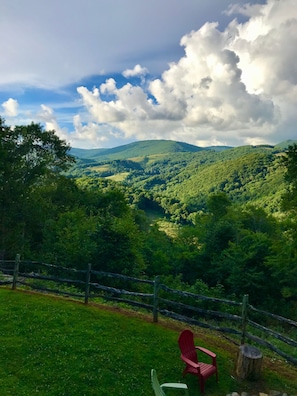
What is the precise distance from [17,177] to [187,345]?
82.6 feet

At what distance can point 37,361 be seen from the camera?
322 inches

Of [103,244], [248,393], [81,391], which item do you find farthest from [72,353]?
[103,244]

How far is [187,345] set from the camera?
8.18 meters

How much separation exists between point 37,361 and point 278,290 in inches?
896

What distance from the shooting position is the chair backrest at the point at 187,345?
26.4 ft

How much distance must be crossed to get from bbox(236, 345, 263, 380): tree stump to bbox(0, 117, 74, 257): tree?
943 inches

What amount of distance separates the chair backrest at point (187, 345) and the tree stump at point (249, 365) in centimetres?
120

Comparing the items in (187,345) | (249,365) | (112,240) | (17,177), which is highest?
(17,177)

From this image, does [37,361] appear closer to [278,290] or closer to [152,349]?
[152,349]

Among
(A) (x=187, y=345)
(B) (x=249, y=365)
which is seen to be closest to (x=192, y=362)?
(A) (x=187, y=345)

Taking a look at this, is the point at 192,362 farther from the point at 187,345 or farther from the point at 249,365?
the point at 249,365

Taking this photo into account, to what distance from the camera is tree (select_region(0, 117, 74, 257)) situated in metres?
28.1

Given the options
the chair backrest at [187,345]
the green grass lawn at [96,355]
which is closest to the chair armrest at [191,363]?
the chair backrest at [187,345]

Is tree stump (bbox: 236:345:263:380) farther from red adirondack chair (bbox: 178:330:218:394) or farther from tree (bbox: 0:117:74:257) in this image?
tree (bbox: 0:117:74:257)
